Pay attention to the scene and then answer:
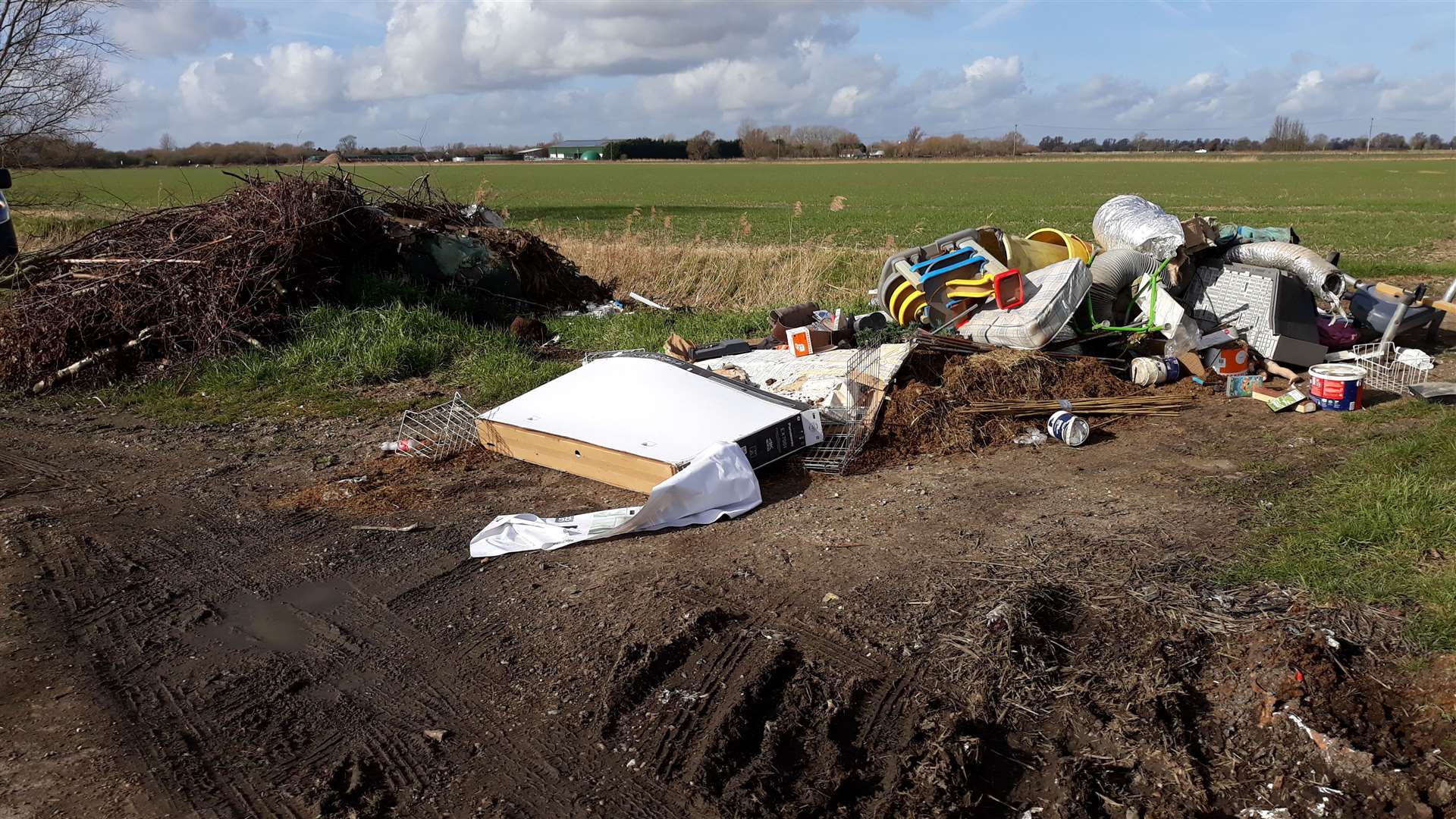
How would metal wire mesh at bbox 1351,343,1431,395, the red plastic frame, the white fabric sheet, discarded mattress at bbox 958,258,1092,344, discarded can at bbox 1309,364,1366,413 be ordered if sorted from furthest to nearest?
the red plastic frame, discarded mattress at bbox 958,258,1092,344, metal wire mesh at bbox 1351,343,1431,395, discarded can at bbox 1309,364,1366,413, the white fabric sheet

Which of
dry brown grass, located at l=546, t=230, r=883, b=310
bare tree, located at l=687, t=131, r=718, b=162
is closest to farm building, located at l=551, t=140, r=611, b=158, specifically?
bare tree, located at l=687, t=131, r=718, b=162

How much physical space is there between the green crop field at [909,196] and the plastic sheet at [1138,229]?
20.4ft

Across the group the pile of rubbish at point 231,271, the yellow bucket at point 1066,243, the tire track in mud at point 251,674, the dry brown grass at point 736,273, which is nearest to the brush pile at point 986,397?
the yellow bucket at point 1066,243

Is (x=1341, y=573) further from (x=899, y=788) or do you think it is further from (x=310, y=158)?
(x=310, y=158)

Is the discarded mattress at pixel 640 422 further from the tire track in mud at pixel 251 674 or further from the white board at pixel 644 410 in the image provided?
the tire track in mud at pixel 251 674

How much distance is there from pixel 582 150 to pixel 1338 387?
100238 mm

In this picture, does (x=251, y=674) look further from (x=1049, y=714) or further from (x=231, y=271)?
(x=231, y=271)

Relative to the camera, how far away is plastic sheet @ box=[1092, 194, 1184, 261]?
327 inches

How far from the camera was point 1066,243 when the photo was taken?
8.93 m

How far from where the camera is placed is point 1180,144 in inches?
4242

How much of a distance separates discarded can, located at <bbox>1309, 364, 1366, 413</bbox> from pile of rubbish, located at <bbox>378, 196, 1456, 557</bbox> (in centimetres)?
1

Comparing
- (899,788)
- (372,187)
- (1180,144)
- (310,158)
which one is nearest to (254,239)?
(372,187)

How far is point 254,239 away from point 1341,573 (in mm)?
9781

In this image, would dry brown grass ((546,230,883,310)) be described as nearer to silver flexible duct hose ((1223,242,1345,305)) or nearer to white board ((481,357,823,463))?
silver flexible duct hose ((1223,242,1345,305))
